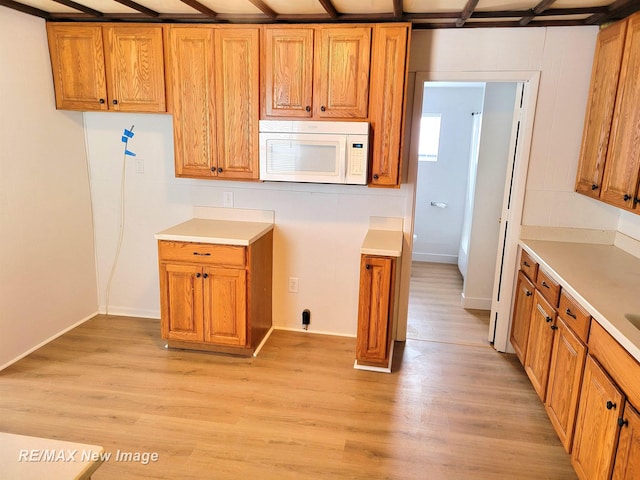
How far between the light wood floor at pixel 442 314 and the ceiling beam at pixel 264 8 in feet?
8.51

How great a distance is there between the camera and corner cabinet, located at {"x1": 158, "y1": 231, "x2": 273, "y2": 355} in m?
3.25

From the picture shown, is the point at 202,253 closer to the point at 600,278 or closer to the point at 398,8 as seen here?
the point at 398,8

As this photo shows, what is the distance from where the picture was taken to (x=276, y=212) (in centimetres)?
374

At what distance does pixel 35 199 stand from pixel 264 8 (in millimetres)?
2074

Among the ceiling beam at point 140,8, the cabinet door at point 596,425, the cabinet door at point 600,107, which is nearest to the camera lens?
the cabinet door at point 596,425

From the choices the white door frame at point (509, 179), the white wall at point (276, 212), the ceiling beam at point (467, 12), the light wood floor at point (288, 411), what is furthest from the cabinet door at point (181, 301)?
the ceiling beam at point (467, 12)

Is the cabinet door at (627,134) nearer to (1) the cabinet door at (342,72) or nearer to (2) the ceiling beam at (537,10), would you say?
(2) the ceiling beam at (537,10)

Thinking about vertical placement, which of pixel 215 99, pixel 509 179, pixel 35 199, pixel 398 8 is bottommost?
pixel 35 199

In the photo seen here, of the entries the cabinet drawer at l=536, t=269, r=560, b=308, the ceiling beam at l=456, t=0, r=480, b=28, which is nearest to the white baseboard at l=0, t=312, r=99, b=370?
the cabinet drawer at l=536, t=269, r=560, b=308

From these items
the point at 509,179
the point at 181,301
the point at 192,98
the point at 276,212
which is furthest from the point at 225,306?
the point at 509,179

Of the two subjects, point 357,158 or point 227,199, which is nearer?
point 357,158

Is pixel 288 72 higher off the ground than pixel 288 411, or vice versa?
pixel 288 72

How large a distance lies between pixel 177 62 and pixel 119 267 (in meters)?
1.81

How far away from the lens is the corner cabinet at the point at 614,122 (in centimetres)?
247
